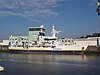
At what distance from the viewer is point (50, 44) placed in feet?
291

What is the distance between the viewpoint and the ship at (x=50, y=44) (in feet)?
283

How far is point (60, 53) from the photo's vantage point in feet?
281

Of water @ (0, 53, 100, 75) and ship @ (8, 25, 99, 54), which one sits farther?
ship @ (8, 25, 99, 54)

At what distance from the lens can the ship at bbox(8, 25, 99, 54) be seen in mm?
86188

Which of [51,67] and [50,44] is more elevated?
[50,44]

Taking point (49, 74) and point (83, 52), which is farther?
point (83, 52)

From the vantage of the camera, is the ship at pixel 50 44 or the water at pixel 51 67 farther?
the ship at pixel 50 44

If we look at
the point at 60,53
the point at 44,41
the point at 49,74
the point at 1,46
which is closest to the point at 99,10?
the point at 49,74

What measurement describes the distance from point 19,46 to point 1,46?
22594 mm

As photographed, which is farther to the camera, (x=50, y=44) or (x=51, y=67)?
(x=50, y=44)

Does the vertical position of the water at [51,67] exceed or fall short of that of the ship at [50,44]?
it falls short

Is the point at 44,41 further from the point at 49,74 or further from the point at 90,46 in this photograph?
the point at 49,74

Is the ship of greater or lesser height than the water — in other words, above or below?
above

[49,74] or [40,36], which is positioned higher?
[40,36]
